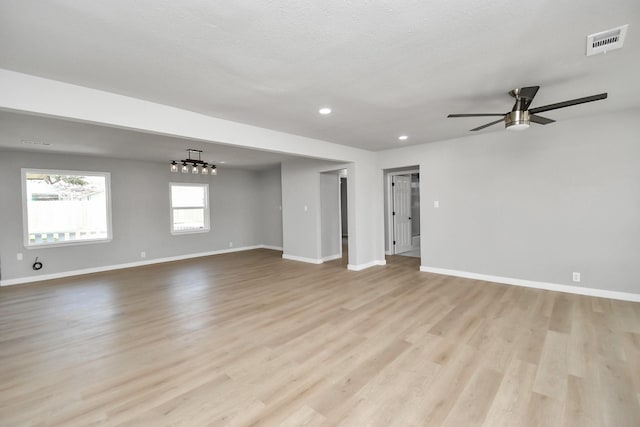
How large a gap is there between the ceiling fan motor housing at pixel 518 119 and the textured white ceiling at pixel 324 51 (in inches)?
10.3

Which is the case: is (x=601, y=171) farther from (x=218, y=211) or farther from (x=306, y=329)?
(x=218, y=211)

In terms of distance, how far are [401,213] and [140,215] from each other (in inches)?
255

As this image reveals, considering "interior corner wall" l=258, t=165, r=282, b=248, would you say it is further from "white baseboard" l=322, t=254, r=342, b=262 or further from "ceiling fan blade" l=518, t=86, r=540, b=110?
"ceiling fan blade" l=518, t=86, r=540, b=110

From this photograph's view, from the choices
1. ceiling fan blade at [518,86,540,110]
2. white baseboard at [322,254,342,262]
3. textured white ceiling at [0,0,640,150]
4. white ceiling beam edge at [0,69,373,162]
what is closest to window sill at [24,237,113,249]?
white ceiling beam edge at [0,69,373,162]

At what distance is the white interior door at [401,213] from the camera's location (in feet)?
24.4

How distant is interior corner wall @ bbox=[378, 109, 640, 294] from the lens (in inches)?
151

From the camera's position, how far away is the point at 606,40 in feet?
6.70

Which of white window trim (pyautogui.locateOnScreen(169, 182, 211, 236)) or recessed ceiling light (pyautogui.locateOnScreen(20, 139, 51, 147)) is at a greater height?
recessed ceiling light (pyautogui.locateOnScreen(20, 139, 51, 147))

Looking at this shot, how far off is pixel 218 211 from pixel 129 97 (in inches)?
221

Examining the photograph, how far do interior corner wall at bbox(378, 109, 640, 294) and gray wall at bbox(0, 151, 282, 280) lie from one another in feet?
16.5

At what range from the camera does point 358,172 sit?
5965 millimetres

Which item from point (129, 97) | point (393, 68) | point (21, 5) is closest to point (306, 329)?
point (393, 68)

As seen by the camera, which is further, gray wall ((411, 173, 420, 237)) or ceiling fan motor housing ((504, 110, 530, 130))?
gray wall ((411, 173, 420, 237))

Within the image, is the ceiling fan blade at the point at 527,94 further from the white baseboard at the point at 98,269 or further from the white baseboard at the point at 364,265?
the white baseboard at the point at 98,269
